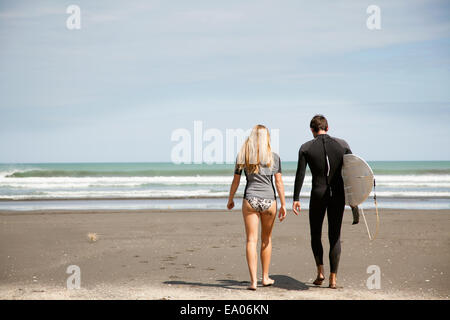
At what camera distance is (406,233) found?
9109 millimetres

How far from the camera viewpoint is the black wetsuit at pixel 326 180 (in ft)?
16.7

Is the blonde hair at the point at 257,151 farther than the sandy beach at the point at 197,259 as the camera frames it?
No

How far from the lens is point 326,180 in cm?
508

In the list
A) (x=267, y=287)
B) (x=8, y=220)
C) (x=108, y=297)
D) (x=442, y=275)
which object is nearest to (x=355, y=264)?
(x=442, y=275)

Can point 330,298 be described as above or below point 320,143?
below

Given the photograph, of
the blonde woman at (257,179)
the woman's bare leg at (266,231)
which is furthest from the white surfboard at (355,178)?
the woman's bare leg at (266,231)

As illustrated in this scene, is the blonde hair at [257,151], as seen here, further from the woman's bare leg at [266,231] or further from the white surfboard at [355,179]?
the white surfboard at [355,179]

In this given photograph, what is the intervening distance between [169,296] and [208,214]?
7.62 metres

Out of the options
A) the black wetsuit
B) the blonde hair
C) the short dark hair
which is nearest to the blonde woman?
the blonde hair

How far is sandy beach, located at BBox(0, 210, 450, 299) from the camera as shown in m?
5.14

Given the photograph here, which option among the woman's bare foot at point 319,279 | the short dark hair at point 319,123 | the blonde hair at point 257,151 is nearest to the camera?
the blonde hair at point 257,151

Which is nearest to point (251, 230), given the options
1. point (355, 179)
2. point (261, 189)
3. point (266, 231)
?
point (266, 231)

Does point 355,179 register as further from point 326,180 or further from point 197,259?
point 197,259
